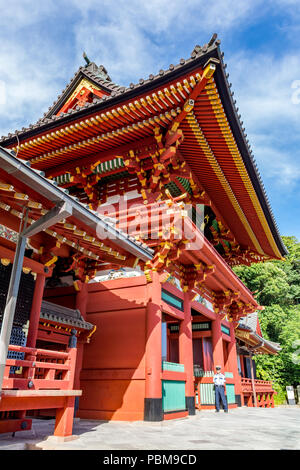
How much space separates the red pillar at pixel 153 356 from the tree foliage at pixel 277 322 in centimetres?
2005

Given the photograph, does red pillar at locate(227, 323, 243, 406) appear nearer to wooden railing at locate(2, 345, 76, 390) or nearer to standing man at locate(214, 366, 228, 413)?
standing man at locate(214, 366, 228, 413)

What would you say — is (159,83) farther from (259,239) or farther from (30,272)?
(259,239)

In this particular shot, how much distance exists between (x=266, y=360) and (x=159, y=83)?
26292 mm

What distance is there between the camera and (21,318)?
6203mm

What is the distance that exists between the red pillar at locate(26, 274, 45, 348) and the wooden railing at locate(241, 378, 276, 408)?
51.5 feet

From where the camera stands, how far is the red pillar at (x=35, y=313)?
6.27 m

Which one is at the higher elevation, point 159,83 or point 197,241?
point 159,83

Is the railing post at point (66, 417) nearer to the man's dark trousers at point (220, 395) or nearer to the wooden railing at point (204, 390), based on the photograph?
the man's dark trousers at point (220, 395)

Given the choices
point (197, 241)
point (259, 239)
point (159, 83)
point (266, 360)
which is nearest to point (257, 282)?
point (266, 360)

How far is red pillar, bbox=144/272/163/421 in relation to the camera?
310 inches

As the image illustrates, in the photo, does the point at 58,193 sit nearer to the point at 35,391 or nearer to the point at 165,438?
the point at 35,391

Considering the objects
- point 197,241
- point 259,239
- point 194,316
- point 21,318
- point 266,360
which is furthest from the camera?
point 266,360

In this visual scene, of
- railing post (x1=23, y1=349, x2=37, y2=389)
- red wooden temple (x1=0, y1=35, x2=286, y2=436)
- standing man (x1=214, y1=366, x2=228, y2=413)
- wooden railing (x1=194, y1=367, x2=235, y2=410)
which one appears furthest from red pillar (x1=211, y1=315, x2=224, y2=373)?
railing post (x1=23, y1=349, x2=37, y2=389)

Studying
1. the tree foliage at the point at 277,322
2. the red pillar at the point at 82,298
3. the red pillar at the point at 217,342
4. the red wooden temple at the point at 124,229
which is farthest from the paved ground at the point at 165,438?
the tree foliage at the point at 277,322
